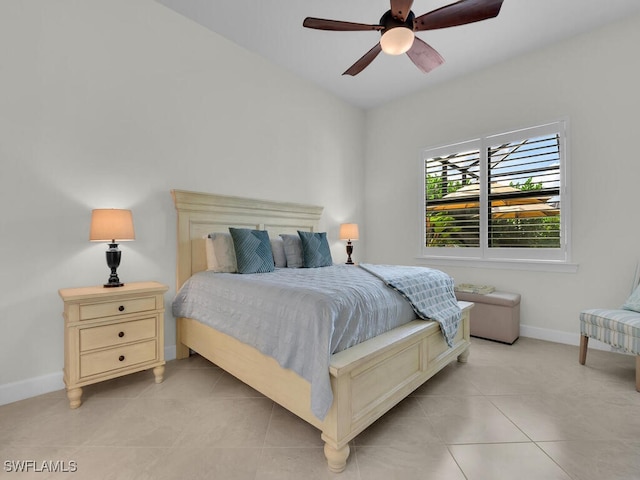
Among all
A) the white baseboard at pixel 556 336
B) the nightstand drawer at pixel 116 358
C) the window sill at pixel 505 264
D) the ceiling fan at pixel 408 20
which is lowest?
the white baseboard at pixel 556 336

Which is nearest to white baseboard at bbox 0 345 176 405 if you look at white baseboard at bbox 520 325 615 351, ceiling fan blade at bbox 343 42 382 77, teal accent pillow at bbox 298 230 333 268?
teal accent pillow at bbox 298 230 333 268

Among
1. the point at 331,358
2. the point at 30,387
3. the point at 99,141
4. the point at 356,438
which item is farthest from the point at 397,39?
the point at 30,387

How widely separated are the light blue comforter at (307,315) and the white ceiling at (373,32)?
2365 millimetres

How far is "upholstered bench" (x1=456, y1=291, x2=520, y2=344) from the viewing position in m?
3.12

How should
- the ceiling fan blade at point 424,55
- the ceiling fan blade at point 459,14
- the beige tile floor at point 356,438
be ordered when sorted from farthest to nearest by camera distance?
1. the ceiling fan blade at point 424,55
2. the ceiling fan blade at point 459,14
3. the beige tile floor at point 356,438

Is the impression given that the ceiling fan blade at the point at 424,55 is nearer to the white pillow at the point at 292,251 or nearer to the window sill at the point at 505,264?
the white pillow at the point at 292,251

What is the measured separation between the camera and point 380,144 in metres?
4.79

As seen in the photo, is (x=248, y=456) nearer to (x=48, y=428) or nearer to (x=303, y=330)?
(x=303, y=330)

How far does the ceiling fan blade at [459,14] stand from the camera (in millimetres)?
1903

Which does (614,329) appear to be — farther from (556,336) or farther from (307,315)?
(307,315)

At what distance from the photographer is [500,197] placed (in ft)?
11.9

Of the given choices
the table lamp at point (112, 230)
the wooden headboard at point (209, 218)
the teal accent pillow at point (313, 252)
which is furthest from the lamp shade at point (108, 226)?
the teal accent pillow at point (313, 252)

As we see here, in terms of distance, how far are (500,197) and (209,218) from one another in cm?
325

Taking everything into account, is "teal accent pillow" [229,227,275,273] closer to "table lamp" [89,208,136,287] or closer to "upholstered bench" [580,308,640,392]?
"table lamp" [89,208,136,287]
